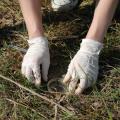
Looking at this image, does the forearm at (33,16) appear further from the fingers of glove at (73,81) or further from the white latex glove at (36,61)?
the fingers of glove at (73,81)

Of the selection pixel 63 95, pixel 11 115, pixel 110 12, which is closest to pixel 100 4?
pixel 110 12

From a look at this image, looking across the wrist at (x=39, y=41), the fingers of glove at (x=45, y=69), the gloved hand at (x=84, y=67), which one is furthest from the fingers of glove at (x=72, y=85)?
the wrist at (x=39, y=41)

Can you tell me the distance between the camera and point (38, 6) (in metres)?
1.98

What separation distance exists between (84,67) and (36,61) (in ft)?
0.71

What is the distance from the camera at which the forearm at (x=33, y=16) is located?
195cm

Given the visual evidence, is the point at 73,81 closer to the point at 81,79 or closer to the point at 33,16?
the point at 81,79

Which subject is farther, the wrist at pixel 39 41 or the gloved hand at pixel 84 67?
the wrist at pixel 39 41

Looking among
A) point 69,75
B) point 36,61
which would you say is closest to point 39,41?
point 36,61

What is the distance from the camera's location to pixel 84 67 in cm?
185

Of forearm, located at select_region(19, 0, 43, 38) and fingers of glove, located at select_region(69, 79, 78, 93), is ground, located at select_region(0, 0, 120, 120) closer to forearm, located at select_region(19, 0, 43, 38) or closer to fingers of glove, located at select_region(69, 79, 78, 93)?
fingers of glove, located at select_region(69, 79, 78, 93)

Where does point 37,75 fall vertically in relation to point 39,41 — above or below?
below

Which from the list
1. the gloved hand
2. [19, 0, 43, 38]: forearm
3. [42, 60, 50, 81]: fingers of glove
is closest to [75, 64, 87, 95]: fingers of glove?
the gloved hand

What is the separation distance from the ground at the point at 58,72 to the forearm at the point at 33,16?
0.56 feet

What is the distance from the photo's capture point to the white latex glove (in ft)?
6.15
